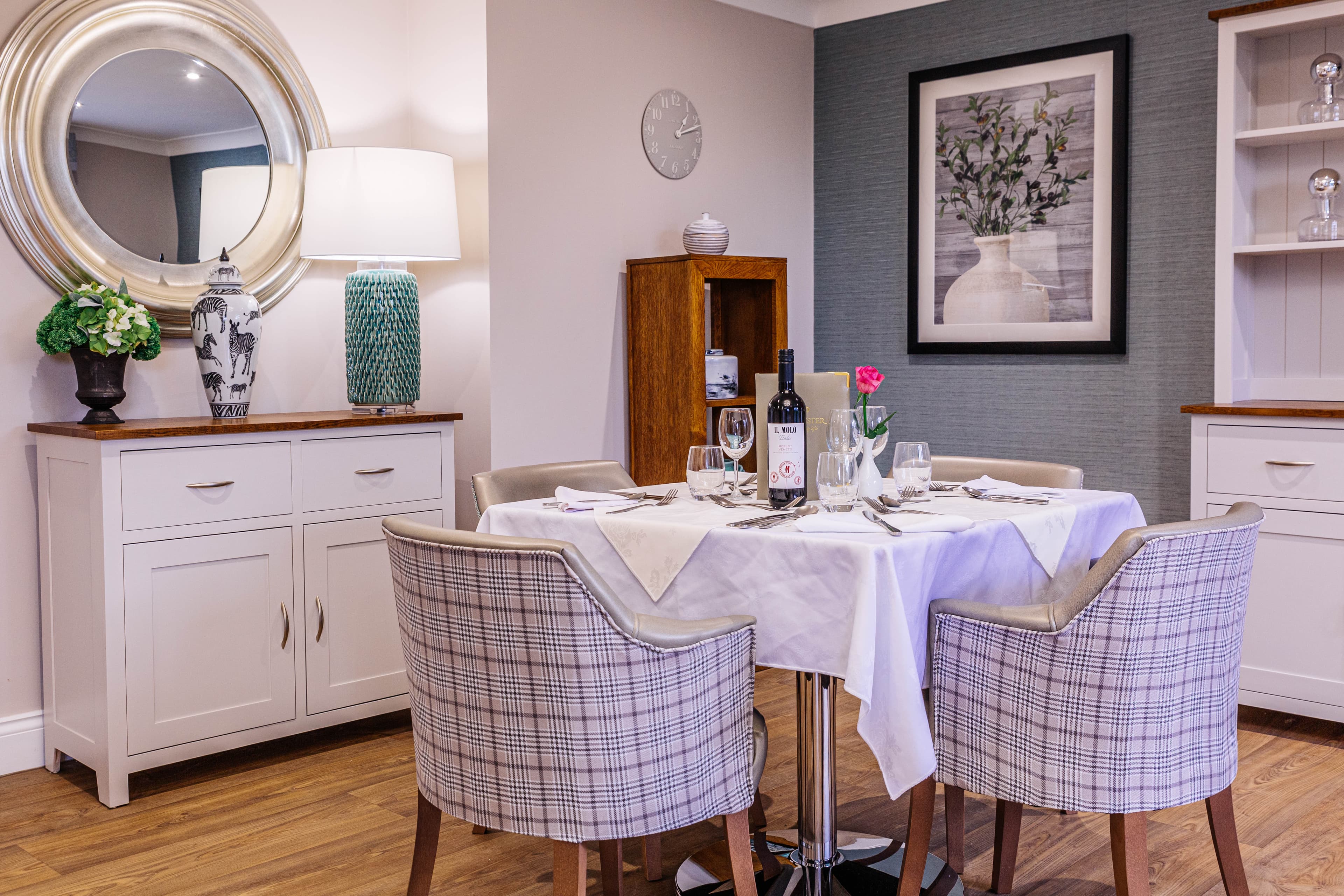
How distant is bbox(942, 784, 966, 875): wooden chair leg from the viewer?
2.42m

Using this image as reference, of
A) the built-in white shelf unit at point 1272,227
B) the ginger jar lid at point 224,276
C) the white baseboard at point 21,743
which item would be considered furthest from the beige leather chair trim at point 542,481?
the built-in white shelf unit at point 1272,227

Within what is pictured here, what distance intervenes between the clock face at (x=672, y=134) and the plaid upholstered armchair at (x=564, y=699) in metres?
2.62

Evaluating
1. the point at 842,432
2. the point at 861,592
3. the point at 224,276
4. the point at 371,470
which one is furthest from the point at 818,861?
the point at 224,276

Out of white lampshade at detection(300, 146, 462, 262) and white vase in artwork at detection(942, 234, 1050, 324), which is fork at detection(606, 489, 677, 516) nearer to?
white lampshade at detection(300, 146, 462, 262)

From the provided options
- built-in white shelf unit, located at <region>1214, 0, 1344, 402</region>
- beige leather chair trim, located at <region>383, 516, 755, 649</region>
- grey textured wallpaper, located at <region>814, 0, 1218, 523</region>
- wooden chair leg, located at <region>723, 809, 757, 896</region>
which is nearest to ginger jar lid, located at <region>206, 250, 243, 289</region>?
beige leather chair trim, located at <region>383, 516, 755, 649</region>

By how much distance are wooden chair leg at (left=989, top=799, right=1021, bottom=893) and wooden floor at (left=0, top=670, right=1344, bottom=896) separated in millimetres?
50

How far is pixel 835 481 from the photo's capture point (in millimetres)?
2105

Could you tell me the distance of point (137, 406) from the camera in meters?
3.29

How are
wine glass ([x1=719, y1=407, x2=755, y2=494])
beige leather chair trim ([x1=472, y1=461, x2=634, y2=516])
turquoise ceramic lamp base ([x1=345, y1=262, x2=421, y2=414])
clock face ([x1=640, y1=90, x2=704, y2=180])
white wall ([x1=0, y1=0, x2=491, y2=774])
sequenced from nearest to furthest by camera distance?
wine glass ([x1=719, y1=407, x2=755, y2=494]) → beige leather chair trim ([x1=472, y1=461, x2=634, y2=516]) → turquoise ceramic lamp base ([x1=345, y1=262, x2=421, y2=414]) → white wall ([x1=0, y1=0, x2=491, y2=774]) → clock face ([x1=640, y1=90, x2=704, y2=180])

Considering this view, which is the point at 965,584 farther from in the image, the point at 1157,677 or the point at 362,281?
the point at 362,281

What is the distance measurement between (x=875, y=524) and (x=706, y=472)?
0.48m

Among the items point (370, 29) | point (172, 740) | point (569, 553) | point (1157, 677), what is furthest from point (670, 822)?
point (370, 29)

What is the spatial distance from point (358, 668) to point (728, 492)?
1462 mm

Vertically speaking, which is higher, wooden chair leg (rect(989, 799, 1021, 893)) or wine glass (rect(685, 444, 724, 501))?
wine glass (rect(685, 444, 724, 501))
